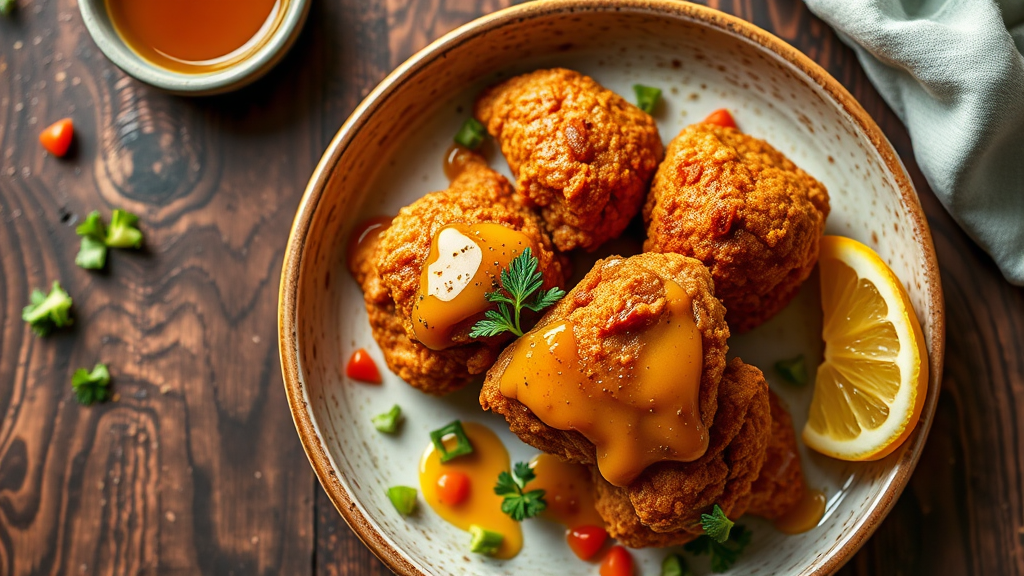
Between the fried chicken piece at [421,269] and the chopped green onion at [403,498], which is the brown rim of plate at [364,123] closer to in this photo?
A: the chopped green onion at [403,498]

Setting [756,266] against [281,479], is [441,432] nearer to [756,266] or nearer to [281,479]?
[281,479]

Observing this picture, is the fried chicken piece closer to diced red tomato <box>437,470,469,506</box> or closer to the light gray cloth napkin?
diced red tomato <box>437,470,469,506</box>

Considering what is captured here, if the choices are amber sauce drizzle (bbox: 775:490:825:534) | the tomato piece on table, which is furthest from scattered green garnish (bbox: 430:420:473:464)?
the tomato piece on table

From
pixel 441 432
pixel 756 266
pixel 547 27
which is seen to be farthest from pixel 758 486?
pixel 547 27

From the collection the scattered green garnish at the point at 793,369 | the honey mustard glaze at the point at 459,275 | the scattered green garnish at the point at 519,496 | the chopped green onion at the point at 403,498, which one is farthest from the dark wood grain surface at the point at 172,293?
the scattered green garnish at the point at 793,369

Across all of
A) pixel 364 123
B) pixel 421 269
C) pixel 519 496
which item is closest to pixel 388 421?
pixel 519 496

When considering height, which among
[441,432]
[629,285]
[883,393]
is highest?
[629,285]
